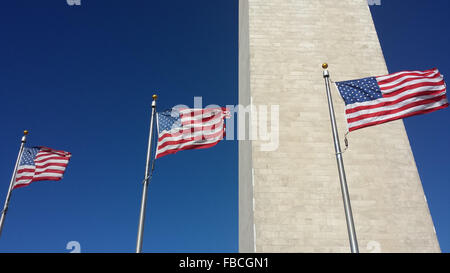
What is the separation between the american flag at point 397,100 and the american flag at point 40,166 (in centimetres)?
1177

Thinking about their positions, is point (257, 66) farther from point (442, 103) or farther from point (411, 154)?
point (442, 103)

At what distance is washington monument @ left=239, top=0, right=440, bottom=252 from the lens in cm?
1517

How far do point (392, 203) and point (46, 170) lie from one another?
53.5 feet

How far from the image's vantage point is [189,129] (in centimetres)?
1092

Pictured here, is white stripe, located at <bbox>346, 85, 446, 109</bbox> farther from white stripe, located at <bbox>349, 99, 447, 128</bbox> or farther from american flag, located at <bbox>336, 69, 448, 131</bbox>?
white stripe, located at <bbox>349, 99, 447, 128</bbox>

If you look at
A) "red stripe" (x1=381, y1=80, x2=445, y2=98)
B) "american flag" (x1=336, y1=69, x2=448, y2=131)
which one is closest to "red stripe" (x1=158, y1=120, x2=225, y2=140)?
"american flag" (x1=336, y1=69, x2=448, y2=131)

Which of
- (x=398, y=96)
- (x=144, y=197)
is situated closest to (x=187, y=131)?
(x=144, y=197)

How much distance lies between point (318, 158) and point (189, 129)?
8.85 meters

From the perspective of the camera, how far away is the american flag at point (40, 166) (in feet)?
44.6

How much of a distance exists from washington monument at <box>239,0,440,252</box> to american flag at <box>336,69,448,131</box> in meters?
7.26

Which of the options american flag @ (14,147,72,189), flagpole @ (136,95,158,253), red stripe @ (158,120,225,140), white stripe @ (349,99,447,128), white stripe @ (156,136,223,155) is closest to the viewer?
flagpole @ (136,95,158,253)

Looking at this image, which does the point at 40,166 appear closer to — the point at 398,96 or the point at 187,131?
the point at 187,131
